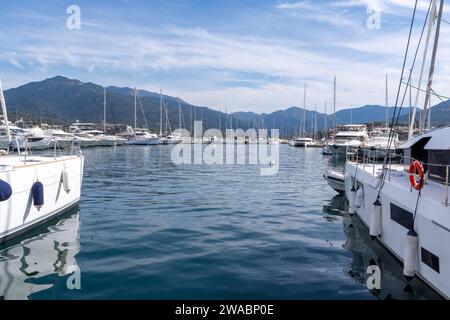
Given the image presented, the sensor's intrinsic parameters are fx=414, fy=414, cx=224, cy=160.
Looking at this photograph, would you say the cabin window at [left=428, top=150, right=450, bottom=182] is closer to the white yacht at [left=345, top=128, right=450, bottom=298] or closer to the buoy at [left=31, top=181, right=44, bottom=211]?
the white yacht at [left=345, top=128, right=450, bottom=298]

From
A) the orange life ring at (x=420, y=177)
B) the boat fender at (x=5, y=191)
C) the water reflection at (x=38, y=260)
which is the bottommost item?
the water reflection at (x=38, y=260)

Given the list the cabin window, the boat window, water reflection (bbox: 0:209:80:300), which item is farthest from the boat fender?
the boat window

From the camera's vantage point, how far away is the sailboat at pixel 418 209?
8.27m

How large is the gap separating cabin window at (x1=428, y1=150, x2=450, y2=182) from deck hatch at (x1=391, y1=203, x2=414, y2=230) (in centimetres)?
172

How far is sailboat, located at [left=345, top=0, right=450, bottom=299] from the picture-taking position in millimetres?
8273

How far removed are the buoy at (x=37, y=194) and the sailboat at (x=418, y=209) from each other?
10.3 meters

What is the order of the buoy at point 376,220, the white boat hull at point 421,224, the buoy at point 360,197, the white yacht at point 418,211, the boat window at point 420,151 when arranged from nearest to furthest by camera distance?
the white boat hull at point 421,224
the white yacht at point 418,211
the buoy at point 376,220
the boat window at point 420,151
the buoy at point 360,197

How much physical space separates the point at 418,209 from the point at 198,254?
571 centimetres

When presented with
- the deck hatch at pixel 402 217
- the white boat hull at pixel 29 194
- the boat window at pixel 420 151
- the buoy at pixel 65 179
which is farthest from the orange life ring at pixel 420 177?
the buoy at pixel 65 179

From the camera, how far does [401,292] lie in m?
8.93

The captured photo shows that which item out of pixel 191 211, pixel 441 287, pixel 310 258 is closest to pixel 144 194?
pixel 191 211

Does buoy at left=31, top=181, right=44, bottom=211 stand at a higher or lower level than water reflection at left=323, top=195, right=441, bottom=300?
higher

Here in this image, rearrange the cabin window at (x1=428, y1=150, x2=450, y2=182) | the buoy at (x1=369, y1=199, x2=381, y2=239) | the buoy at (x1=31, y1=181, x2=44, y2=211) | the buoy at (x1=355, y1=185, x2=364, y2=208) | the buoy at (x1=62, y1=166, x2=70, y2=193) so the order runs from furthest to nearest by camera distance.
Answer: the buoy at (x1=62, y1=166, x2=70, y2=193), the buoy at (x1=355, y1=185, x2=364, y2=208), the buoy at (x1=31, y1=181, x2=44, y2=211), the buoy at (x1=369, y1=199, x2=381, y2=239), the cabin window at (x1=428, y1=150, x2=450, y2=182)

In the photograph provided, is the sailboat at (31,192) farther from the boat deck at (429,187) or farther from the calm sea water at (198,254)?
the boat deck at (429,187)
